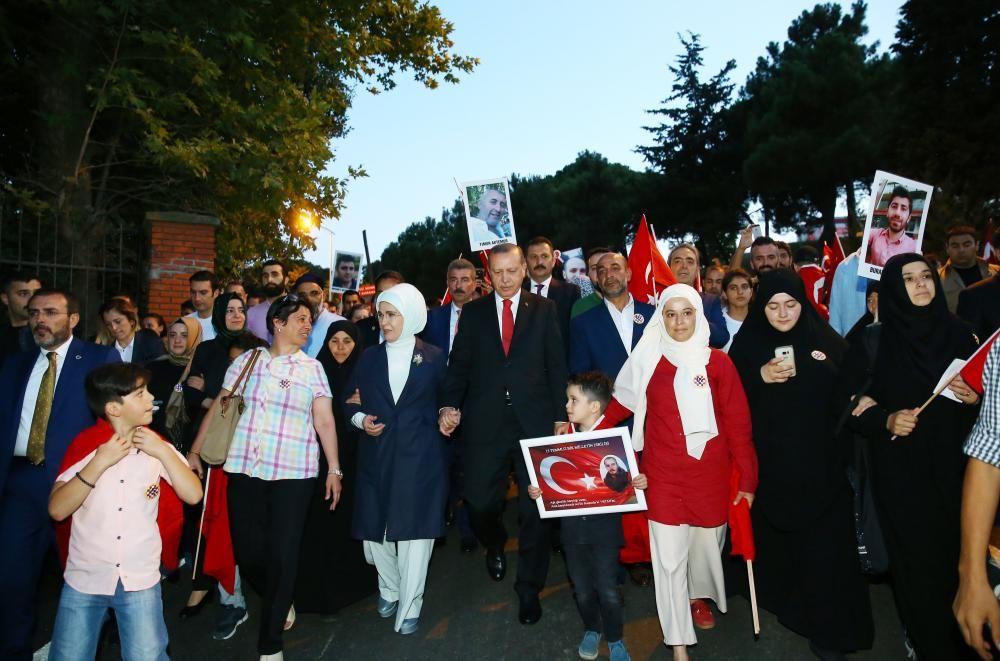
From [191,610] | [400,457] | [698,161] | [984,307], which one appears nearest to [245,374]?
[400,457]

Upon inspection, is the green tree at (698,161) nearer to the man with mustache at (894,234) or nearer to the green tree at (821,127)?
the green tree at (821,127)

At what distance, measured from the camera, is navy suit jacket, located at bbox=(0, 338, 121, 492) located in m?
4.64

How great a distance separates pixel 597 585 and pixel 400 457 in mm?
1553

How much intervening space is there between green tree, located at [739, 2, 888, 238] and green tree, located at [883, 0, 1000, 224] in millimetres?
1524

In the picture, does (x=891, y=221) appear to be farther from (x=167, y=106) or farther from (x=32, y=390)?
(x=167, y=106)

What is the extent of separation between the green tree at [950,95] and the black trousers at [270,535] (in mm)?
23794

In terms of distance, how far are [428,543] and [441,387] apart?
1.07 m

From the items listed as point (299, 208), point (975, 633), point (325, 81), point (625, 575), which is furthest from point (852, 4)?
point (975, 633)

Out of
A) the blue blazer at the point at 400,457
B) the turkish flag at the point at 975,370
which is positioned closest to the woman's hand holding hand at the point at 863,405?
the turkish flag at the point at 975,370

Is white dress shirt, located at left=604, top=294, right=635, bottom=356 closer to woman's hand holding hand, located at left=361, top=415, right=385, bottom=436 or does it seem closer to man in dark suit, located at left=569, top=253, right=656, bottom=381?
man in dark suit, located at left=569, top=253, right=656, bottom=381

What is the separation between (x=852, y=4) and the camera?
34.4m

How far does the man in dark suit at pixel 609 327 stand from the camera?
5.75m

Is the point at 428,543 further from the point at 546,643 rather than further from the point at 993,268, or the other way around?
the point at 993,268

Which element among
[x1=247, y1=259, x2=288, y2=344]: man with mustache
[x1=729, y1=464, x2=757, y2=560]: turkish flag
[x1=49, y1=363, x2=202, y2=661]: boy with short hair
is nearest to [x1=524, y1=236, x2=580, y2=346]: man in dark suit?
[x1=247, y1=259, x2=288, y2=344]: man with mustache
